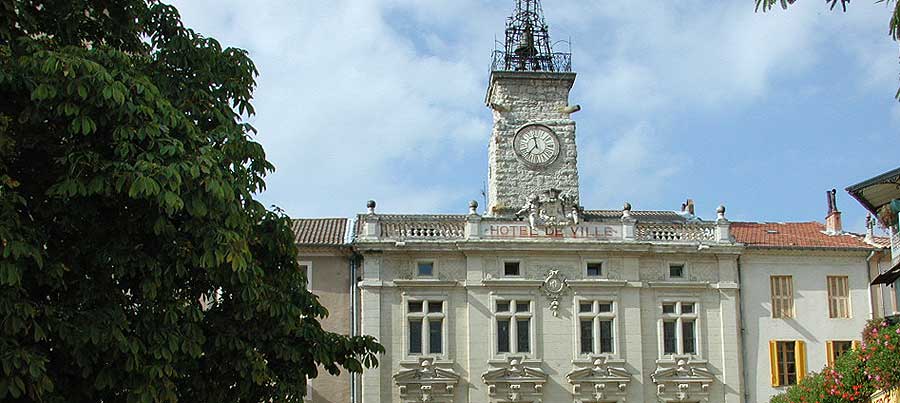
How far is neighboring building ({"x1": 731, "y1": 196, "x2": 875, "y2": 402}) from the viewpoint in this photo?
33.6 meters

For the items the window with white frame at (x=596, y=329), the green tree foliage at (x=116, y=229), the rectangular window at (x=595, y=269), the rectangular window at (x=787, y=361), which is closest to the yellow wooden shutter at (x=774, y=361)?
the rectangular window at (x=787, y=361)

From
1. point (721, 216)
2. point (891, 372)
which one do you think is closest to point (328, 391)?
point (721, 216)

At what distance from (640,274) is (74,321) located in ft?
76.3

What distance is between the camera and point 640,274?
33.9 m

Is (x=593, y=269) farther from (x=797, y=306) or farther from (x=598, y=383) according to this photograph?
(x=797, y=306)

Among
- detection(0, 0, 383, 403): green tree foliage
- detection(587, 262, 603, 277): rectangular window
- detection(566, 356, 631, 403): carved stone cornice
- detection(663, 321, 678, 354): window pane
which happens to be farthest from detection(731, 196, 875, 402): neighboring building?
detection(0, 0, 383, 403): green tree foliage

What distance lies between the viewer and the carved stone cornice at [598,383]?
108ft

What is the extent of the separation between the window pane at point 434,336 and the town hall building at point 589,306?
28 mm

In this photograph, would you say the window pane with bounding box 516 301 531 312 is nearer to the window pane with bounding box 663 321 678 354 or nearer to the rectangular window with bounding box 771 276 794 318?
the window pane with bounding box 663 321 678 354

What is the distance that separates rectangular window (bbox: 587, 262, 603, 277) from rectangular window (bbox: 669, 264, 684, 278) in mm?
2121

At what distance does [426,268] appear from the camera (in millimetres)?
33469

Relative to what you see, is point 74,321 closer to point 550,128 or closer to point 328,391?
point 328,391

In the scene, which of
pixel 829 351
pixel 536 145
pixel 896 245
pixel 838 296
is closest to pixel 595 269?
pixel 536 145

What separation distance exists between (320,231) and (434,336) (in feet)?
15.1
